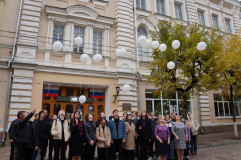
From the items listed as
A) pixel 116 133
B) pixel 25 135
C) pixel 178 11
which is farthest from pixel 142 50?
pixel 25 135

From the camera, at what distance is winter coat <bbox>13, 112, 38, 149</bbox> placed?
16.4ft

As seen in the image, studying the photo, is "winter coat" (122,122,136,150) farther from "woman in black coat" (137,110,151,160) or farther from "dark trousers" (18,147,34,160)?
"dark trousers" (18,147,34,160)

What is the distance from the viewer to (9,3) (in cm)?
1145

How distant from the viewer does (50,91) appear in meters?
11.6

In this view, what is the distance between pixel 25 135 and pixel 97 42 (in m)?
9.63

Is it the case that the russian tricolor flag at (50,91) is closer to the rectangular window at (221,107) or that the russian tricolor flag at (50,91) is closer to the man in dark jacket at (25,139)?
the man in dark jacket at (25,139)

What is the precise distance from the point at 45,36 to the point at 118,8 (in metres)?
6.31

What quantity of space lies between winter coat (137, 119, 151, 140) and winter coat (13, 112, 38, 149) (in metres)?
3.83

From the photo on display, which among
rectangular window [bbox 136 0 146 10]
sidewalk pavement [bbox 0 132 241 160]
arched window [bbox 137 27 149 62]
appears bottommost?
sidewalk pavement [bbox 0 132 241 160]

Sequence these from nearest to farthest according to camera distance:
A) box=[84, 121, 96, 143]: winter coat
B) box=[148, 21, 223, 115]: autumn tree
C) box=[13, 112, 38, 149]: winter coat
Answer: box=[13, 112, 38, 149]: winter coat, box=[84, 121, 96, 143]: winter coat, box=[148, 21, 223, 115]: autumn tree

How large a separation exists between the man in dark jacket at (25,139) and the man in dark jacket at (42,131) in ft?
3.19

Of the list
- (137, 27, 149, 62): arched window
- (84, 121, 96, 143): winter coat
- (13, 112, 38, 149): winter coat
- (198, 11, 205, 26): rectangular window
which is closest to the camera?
(13, 112, 38, 149): winter coat

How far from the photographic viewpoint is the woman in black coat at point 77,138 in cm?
592

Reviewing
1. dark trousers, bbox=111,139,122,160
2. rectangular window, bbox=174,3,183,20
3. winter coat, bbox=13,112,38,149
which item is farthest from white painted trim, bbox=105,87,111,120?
rectangular window, bbox=174,3,183,20
